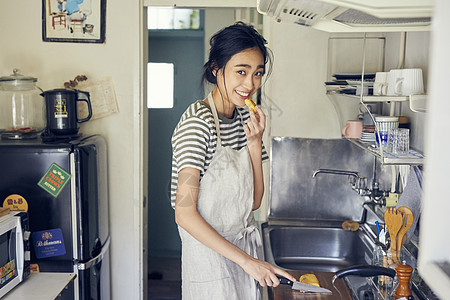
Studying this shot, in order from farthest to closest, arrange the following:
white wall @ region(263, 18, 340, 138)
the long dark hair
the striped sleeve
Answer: white wall @ region(263, 18, 340, 138) < the long dark hair < the striped sleeve

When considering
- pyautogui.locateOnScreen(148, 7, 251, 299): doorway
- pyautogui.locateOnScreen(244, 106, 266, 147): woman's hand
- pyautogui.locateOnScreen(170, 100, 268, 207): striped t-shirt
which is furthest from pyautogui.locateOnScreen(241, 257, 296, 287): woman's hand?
pyautogui.locateOnScreen(148, 7, 251, 299): doorway

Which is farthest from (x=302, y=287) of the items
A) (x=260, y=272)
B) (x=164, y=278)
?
(x=164, y=278)

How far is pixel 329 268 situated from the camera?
2.45 meters

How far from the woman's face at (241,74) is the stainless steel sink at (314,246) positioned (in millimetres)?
882

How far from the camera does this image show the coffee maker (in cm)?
257

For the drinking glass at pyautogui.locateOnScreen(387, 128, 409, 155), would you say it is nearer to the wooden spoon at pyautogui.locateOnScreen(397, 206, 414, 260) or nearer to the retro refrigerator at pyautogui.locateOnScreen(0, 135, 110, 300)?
the wooden spoon at pyautogui.locateOnScreen(397, 206, 414, 260)

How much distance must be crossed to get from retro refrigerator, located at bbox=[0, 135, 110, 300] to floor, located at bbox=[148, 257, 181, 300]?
56.0 inches

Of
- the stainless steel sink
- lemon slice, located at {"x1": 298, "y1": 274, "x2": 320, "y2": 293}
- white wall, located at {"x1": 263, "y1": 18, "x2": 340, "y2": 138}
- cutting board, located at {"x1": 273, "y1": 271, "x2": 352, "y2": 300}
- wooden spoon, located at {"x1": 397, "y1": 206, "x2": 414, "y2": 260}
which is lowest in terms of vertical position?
the stainless steel sink

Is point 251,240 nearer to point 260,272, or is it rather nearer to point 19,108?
point 260,272

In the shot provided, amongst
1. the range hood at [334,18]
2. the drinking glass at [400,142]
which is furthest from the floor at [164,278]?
the range hood at [334,18]

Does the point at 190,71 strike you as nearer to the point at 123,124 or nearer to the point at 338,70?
the point at 123,124

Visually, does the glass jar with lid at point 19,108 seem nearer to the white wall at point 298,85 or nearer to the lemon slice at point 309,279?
the white wall at point 298,85

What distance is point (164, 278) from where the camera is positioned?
4.20m

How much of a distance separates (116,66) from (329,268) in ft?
5.05
